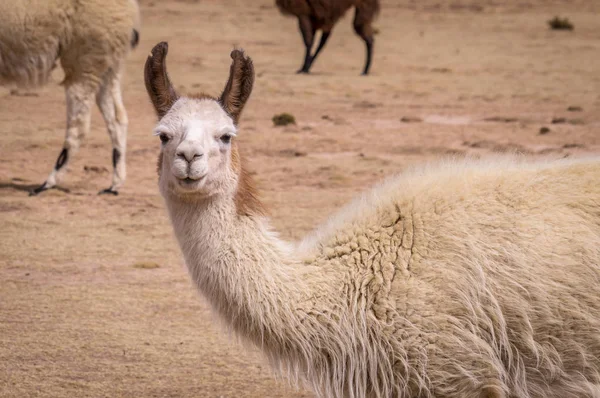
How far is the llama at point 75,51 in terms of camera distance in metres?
9.56

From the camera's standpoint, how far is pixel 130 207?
965 centimetres

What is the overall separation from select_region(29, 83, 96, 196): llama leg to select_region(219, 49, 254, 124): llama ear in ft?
19.0

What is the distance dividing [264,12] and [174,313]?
76.4ft

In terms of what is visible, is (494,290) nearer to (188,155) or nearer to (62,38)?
(188,155)

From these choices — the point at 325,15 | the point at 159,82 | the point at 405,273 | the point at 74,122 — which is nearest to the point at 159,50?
the point at 159,82

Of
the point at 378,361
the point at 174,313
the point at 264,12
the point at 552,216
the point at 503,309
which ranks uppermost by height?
the point at 552,216

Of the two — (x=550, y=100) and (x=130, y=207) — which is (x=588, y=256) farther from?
(x=550, y=100)

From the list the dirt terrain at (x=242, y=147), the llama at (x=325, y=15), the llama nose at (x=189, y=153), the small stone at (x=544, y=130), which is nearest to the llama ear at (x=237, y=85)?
the llama nose at (x=189, y=153)

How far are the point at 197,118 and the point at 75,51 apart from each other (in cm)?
599

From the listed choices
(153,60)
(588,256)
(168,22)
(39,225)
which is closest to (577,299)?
(588,256)

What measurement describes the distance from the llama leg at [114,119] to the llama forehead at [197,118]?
5975 mm

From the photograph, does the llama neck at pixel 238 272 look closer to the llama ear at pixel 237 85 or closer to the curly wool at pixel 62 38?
the llama ear at pixel 237 85

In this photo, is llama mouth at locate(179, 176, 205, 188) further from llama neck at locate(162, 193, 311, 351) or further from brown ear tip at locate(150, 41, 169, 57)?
brown ear tip at locate(150, 41, 169, 57)

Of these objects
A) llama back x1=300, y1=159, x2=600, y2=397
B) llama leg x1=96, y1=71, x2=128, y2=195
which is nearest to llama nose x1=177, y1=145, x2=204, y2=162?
llama back x1=300, y1=159, x2=600, y2=397
